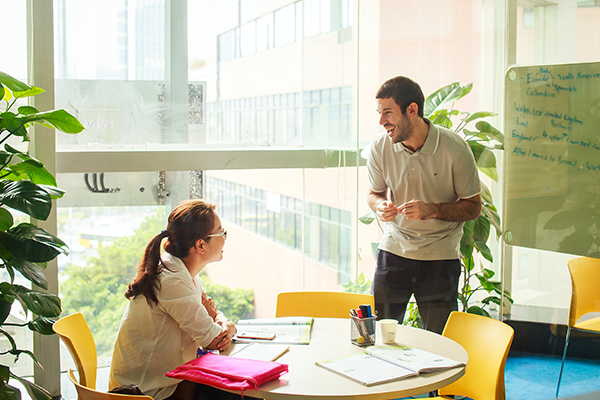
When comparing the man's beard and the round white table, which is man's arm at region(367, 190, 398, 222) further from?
the round white table

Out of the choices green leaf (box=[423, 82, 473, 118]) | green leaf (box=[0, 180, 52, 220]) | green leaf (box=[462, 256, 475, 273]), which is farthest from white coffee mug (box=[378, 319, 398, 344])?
green leaf (box=[423, 82, 473, 118])

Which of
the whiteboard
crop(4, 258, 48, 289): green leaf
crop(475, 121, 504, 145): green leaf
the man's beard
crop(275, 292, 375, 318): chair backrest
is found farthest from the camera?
crop(475, 121, 504, 145): green leaf

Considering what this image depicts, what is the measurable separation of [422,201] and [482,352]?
80cm

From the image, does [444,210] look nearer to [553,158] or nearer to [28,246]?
[553,158]

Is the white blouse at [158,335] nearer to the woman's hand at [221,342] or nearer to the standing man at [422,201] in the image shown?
the woman's hand at [221,342]

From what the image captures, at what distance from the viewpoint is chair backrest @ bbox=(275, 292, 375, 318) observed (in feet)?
8.56

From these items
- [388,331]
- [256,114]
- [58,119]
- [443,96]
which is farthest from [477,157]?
[58,119]

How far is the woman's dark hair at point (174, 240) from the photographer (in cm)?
189

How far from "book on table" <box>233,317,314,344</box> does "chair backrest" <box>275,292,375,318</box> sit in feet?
1.26

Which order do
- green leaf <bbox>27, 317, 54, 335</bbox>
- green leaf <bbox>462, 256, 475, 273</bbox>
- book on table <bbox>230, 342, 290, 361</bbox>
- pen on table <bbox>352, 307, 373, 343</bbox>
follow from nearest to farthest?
book on table <bbox>230, 342, 290, 361</bbox> → pen on table <bbox>352, 307, 373, 343</bbox> → green leaf <bbox>27, 317, 54, 335</bbox> → green leaf <bbox>462, 256, 475, 273</bbox>

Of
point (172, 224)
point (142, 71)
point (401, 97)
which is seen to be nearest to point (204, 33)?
point (142, 71)

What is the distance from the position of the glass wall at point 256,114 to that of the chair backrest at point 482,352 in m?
0.79

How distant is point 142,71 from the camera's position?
3.14 metres

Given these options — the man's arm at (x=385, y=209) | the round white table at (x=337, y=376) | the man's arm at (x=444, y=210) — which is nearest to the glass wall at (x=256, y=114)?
the man's arm at (x=444, y=210)
